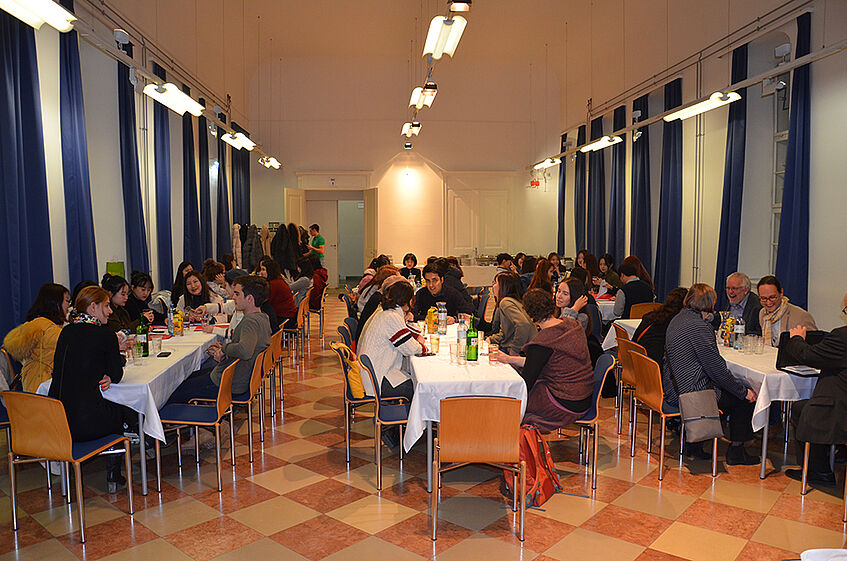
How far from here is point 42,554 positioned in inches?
124

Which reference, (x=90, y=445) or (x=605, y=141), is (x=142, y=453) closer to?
(x=90, y=445)

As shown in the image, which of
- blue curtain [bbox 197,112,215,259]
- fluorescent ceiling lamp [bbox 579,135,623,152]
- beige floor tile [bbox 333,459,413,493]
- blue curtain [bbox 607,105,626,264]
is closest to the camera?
beige floor tile [bbox 333,459,413,493]

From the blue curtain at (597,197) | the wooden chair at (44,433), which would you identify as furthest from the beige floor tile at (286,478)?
the blue curtain at (597,197)

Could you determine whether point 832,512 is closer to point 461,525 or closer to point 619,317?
point 461,525

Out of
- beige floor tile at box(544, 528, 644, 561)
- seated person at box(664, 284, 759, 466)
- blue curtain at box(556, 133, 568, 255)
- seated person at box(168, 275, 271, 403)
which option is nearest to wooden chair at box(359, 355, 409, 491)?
seated person at box(168, 275, 271, 403)

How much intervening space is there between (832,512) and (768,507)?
0.35m

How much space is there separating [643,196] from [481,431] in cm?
738

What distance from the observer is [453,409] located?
10.4 ft

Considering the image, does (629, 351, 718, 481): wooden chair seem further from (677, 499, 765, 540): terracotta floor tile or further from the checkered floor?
(677, 499, 765, 540): terracotta floor tile

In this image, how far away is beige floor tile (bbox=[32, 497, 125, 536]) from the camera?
11.3 feet

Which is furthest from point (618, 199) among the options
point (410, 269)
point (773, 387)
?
point (773, 387)

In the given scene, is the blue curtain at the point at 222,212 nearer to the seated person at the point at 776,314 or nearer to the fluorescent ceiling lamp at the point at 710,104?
the fluorescent ceiling lamp at the point at 710,104

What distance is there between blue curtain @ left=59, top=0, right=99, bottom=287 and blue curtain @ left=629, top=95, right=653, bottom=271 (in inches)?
298

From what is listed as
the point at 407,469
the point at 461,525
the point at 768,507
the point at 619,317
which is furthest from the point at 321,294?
the point at 768,507
